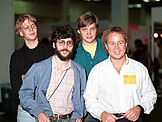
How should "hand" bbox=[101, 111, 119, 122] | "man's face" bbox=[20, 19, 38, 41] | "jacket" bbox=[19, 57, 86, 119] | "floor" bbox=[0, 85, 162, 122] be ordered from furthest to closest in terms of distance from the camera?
1. "floor" bbox=[0, 85, 162, 122]
2. "man's face" bbox=[20, 19, 38, 41]
3. "jacket" bbox=[19, 57, 86, 119]
4. "hand" bbox=[101, 111, 119, 122]

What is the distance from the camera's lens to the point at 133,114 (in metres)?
2.32

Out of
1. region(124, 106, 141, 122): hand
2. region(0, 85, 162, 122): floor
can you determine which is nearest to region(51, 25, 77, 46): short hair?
region(124, 106, 141, 122): hand

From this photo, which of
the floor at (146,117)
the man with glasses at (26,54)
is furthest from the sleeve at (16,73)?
the floor at (146,117)

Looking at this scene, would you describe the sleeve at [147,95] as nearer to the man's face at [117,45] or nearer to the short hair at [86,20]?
the man's face at [117,45]

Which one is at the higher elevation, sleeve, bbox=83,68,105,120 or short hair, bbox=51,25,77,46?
short hair, bbox=51,25,77,46

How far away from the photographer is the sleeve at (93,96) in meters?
2.38

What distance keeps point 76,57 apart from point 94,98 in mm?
617

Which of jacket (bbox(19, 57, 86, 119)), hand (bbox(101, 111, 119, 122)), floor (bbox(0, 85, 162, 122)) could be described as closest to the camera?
hand (bbox(101, 111, 119, 122))

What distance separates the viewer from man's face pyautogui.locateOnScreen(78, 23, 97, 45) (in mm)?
2830

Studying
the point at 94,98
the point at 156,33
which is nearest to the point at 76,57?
the point at 94,98

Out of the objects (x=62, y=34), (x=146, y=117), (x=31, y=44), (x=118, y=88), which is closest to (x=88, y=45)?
(x=31, y=44)

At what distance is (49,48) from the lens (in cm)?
285

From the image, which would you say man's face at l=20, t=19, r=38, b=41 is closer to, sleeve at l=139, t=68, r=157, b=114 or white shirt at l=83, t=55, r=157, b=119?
white shirt at l=83, t=55, r=157, b=119

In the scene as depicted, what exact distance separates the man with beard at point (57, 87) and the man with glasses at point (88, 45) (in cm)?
33
